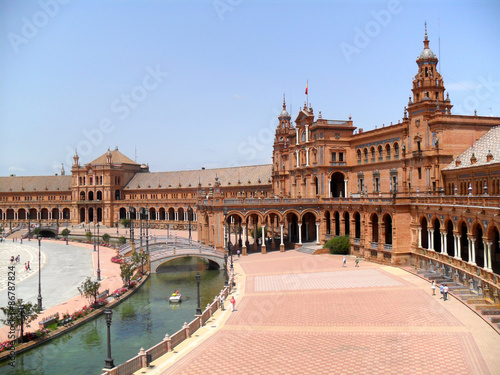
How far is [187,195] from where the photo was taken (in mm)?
108625

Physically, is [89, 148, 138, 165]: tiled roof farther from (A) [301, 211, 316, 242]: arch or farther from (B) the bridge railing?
(B) the bridge railing

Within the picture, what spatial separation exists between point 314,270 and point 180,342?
23819mm

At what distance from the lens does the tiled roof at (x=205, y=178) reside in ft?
323

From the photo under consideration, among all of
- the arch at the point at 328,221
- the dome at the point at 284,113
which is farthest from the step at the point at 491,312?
the dome at the point at 284,113

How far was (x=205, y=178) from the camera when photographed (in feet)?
357

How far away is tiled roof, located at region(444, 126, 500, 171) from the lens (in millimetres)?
43281

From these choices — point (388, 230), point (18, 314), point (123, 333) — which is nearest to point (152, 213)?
point (388, 230)

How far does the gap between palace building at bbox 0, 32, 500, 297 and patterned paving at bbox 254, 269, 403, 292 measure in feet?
16.4

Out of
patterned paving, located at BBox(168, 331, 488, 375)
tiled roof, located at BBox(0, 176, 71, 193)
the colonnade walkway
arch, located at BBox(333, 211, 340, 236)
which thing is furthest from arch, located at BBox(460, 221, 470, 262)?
tiled roof, located at BBox(0, 176, 71, 193)

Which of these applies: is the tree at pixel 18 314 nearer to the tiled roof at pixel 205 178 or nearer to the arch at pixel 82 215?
the tiled roof at pixel 205 178

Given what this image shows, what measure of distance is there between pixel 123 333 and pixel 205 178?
7553 centimetres

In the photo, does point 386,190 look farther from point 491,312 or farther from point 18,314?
point 18,314

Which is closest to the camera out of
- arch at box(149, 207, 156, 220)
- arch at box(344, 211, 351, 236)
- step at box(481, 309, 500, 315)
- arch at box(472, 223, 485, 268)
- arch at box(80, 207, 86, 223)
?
step at box(481, 309, 500, 315)

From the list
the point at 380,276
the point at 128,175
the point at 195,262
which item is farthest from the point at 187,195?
the point at 380,276
